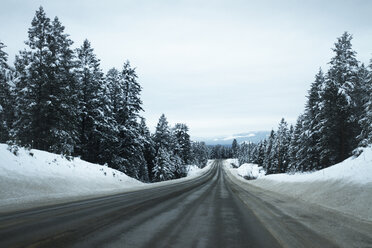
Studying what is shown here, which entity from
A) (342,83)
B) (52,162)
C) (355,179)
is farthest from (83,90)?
(342,83)

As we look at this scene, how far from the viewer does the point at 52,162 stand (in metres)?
16.0

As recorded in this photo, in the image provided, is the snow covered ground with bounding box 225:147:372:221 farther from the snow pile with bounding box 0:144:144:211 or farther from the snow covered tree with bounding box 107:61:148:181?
the snow covered tree with bounding box 107:61:148:181

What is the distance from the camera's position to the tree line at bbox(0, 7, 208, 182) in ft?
78.2

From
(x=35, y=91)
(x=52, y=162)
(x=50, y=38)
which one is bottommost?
(x=52, y=162)

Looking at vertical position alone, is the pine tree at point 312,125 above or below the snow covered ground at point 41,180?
above

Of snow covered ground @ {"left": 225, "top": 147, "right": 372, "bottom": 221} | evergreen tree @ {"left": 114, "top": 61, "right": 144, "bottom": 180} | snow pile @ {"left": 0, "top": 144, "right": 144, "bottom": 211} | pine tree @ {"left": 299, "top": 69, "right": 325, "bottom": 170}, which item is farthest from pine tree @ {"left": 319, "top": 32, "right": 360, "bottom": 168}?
snow pile @ {"left": 0, "top": 144, "right": 144, "bottom": 211}

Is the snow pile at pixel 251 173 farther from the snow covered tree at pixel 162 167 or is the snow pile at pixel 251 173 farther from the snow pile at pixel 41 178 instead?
the snow pile at pixel 41 178

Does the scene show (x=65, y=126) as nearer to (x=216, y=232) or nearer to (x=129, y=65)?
(x=129, y=65)

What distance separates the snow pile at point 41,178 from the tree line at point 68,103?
189 cm

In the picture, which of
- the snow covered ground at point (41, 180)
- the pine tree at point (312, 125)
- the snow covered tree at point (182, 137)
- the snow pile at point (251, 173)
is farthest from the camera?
the snow pile at point (251, 173)

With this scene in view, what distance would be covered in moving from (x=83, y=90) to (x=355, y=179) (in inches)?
1104

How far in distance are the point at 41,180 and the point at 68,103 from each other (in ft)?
44.2

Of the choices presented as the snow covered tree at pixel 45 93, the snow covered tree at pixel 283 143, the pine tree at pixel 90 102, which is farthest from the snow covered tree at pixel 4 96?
the snow covered tree at pixel 283 143

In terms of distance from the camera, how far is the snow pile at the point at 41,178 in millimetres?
10602
